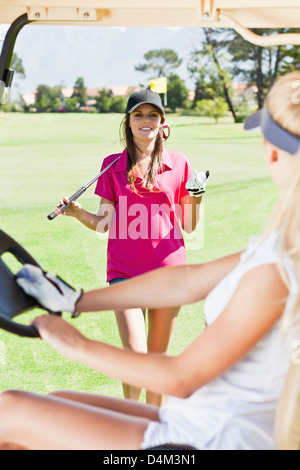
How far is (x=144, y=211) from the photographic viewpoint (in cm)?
299

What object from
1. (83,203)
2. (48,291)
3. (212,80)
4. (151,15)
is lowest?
(212,80)

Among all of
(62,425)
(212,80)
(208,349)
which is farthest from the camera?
(212,80)

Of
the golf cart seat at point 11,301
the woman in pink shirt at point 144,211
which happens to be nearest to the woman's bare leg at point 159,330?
the woman in pink shirt at point 144,211

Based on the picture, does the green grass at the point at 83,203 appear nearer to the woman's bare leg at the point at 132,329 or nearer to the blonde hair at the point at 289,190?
the blonde hair at the point at 289,190

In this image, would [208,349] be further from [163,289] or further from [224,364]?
[163,289]

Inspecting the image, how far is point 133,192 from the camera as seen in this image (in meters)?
3.01

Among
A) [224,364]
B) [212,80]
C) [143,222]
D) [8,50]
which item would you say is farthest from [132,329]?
[212,80]

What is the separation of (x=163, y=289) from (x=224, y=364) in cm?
43

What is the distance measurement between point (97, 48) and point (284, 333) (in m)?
Result: 39.5

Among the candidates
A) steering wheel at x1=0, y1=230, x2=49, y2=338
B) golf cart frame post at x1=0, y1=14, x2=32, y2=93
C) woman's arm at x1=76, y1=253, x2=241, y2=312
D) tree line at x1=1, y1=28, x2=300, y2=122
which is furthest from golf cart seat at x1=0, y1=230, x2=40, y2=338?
tree line at x1=1, y1=28, x2=300, y2=122

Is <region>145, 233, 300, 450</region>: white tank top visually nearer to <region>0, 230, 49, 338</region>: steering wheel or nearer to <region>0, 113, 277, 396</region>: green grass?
<region>0, 113, 277, 396</region>: green grass

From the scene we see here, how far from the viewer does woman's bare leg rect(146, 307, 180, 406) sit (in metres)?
2.93

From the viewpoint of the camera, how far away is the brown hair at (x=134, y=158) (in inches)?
119
